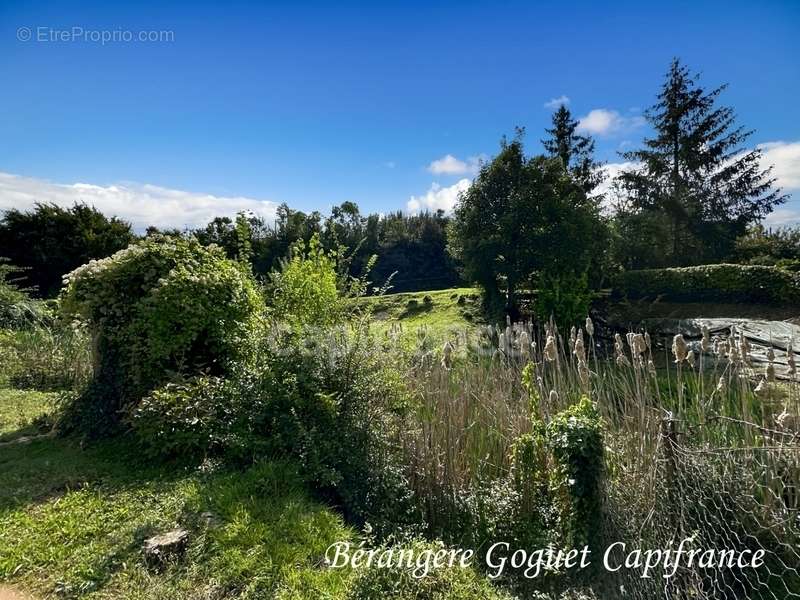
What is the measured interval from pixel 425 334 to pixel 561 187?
21.6 feet

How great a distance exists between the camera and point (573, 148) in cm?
1830

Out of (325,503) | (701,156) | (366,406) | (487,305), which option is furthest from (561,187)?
(701,156)

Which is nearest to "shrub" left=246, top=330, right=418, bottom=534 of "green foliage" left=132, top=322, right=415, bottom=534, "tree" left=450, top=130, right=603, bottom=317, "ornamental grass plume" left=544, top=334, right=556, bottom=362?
"green foliage" left=132, top=322, right=415, bottom=534

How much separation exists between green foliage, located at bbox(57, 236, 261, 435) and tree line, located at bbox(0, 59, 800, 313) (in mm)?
1175

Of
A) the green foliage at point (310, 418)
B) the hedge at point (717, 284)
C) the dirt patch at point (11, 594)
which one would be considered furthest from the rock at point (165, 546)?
the hedge at point (717, 284)

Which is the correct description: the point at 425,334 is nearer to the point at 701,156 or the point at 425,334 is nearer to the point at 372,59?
the point at 372,59

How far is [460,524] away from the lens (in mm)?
2732

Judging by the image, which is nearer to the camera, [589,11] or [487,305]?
[589,11]

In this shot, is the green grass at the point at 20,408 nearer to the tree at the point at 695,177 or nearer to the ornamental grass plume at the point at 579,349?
the ornamental grass plume at the point at 579,349

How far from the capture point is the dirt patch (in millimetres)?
1960

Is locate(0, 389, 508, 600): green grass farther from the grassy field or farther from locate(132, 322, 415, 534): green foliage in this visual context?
locate(132, 322, 415, 534): green foliage

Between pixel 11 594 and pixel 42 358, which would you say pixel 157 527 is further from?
pixel 42 358

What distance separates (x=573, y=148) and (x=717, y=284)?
1033cm

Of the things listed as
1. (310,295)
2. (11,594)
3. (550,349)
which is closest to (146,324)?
(310,295)
